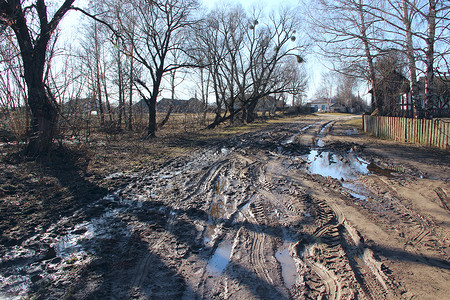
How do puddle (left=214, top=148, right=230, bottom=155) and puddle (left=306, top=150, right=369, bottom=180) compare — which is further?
puddle (left=214, top=148, right=230, bottom=155)

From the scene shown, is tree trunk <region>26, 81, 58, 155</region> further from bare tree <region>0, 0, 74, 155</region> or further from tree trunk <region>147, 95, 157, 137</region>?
tree trunk <region>147, 95, 157, 137</region>

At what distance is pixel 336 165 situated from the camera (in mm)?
8719

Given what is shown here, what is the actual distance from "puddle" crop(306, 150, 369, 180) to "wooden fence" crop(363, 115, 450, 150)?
11.1ft

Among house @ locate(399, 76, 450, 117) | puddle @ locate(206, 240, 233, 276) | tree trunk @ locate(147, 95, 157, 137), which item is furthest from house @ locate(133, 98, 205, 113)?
puddle @ locate(206, 240, 233, 276)

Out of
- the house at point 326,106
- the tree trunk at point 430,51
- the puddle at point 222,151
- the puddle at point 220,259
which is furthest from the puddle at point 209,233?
the house at point 326,106

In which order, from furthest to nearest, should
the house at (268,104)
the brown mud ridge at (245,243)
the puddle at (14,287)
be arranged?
the house at (268,104) → the brown mud ridge at (245,243) → the puddle at (14,287)

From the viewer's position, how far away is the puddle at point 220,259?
310 cm

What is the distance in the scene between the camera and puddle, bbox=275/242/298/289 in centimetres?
293

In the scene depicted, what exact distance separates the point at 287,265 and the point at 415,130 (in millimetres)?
12015

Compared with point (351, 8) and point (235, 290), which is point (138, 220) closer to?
point (235, 290)

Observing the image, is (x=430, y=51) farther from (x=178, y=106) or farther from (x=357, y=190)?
(x=178, y=106)

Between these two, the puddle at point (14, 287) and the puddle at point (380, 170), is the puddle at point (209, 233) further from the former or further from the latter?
the puddle at point (380, 170)

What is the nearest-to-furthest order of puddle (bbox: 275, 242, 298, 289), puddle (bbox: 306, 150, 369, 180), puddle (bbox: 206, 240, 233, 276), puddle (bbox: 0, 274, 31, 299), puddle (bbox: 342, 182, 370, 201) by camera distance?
puddle (bbox: 0, 274, 31, 299) → puddle (bbox: 275, 242, 298, 289) → puddle (bbox: 206, 240, 233, 276) → puddle (bbox: 342, 182, 370, 201) → puddle (bbox: 306, 150, 369, 180)

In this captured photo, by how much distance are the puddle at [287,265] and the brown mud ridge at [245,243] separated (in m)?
0.02
